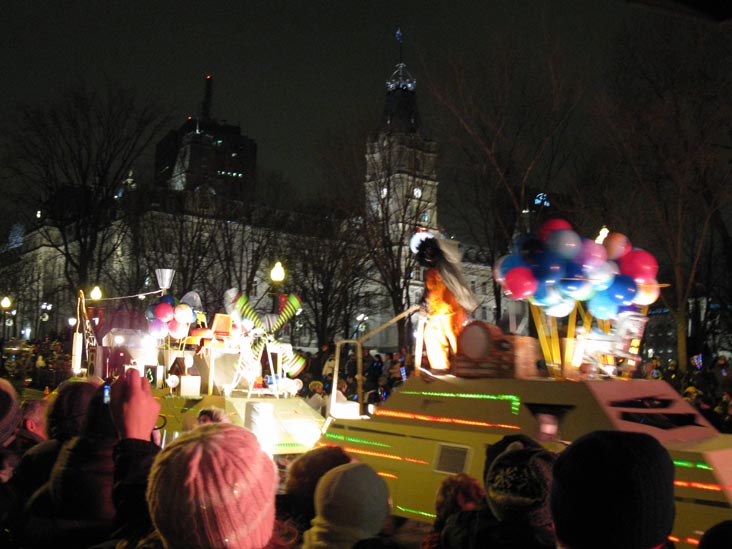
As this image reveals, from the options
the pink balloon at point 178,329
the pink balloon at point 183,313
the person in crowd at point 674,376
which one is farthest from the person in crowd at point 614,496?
the person in crowd at point 674,376

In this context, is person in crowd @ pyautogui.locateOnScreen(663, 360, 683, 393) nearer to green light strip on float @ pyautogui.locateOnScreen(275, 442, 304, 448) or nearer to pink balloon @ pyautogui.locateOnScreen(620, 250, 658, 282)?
green light strip on float @ pyautogui.locateOnScreen(275, 442, 304, 448)

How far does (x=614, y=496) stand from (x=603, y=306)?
515cm

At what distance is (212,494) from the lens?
2268 mm

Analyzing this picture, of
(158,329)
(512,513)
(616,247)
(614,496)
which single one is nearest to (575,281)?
(616,247)

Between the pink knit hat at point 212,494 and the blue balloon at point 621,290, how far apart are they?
528 centimetres

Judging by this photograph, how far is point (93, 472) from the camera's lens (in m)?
3.89

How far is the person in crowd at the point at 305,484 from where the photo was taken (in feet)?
13.3

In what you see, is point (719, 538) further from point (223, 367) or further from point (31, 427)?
point (223, 367)

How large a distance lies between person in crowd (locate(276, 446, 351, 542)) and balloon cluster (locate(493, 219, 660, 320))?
3217 mm

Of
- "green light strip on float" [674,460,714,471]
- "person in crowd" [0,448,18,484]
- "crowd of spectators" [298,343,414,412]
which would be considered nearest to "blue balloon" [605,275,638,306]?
"green light strip on float" [674,460,714,471]

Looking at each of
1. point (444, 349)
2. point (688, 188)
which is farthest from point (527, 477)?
point (688, 188)

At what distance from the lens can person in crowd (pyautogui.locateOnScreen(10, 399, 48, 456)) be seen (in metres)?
5.68

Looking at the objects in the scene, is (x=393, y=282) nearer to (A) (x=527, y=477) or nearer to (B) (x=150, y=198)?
(B) (x=150, y=198)

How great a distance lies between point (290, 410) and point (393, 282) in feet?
44.8
